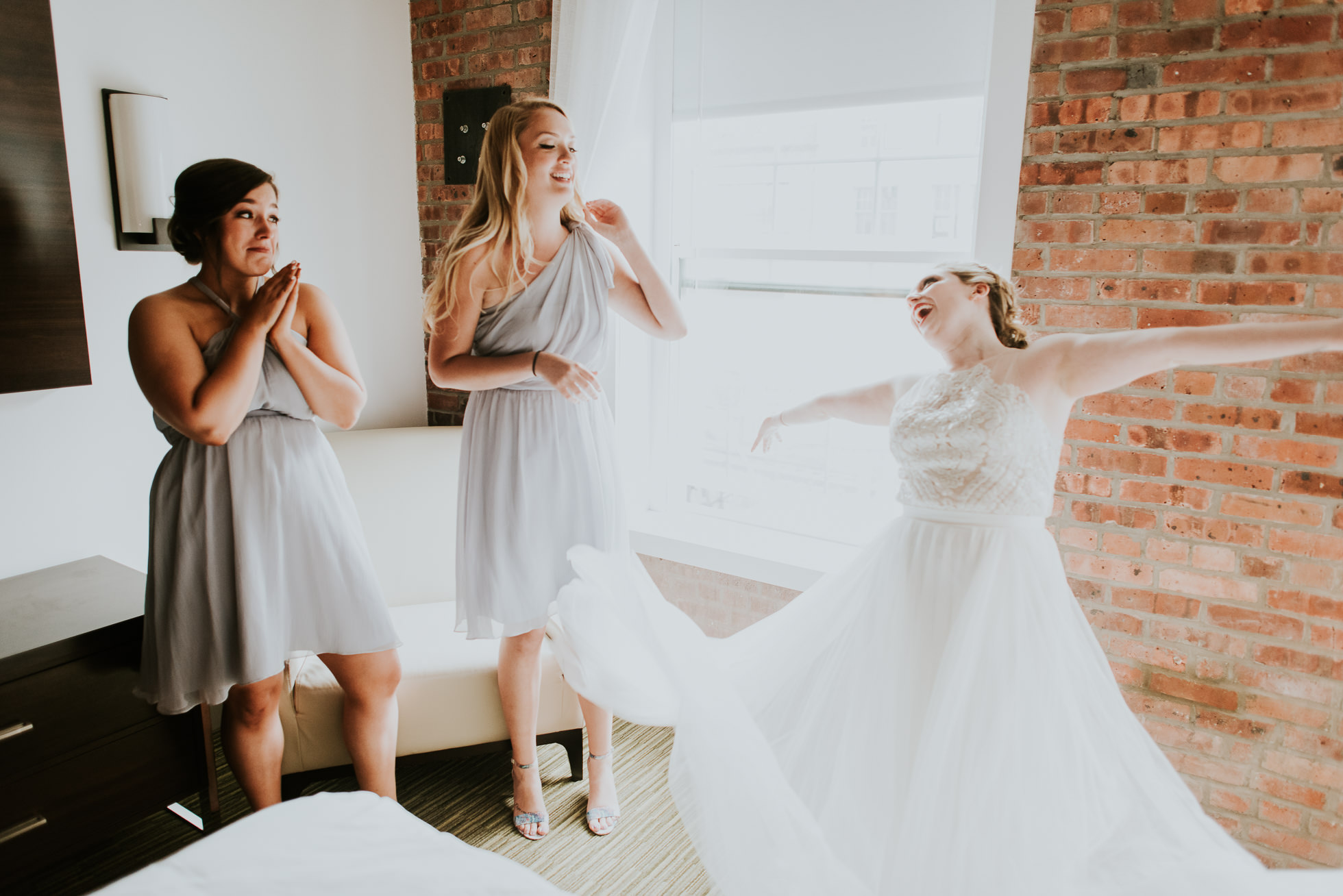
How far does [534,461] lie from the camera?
216 centimetres

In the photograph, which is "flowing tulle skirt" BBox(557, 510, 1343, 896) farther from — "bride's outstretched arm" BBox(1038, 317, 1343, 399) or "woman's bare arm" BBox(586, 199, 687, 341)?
"woman's bare arm" BBox(586, 199, 687, 341)

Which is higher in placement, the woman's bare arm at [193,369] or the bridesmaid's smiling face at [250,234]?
the bridesmaid's smiling face at [250,234]

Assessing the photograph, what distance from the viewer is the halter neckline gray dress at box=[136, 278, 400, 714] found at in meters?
1.87

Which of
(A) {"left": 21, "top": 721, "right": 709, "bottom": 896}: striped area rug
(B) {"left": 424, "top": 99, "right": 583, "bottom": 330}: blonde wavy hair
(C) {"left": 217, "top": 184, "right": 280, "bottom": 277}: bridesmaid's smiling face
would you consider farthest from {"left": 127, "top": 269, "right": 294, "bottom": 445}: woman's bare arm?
(A) {"left": 21, "top": 721, "right": 709, "bottom": 896}: striped area rug

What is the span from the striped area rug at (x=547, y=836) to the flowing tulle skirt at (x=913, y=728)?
768mm

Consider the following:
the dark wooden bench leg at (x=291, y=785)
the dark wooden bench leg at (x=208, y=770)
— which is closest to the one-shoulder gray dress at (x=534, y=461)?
the dark wooden bench leg at (x=291, y=785)

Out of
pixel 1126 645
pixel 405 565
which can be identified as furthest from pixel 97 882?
pixel 1126 645

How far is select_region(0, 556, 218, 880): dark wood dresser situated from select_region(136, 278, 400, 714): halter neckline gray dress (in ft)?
0.67

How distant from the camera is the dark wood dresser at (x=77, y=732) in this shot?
1.94 meters

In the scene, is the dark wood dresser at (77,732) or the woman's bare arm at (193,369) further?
the dark wood dresser at (77,732)

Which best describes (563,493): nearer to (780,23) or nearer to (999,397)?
(999,397)

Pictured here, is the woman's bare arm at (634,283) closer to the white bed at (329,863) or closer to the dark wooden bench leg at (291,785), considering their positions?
the white bed at (329,863)

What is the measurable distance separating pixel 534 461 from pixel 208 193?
96 centimetres

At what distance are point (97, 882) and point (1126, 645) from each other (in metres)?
2.81
